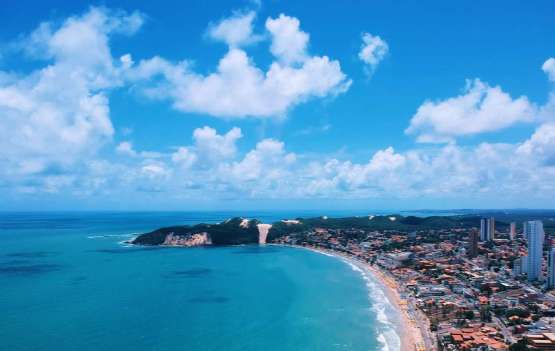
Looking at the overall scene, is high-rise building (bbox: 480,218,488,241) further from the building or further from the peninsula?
the peninsula

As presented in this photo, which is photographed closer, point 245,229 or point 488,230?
point 488,230

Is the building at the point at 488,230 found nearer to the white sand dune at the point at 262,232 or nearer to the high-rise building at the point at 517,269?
the high-rise building at the point at 517,269

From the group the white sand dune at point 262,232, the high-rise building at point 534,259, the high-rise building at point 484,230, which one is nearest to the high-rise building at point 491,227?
the high-rise building at point 484,230

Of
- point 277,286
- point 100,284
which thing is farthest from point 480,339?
point 100,284

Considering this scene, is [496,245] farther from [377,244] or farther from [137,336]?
[137,336]

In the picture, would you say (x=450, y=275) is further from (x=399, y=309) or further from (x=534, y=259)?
(x=399, y=309)

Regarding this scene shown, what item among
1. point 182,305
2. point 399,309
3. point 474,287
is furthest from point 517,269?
point 182,305
